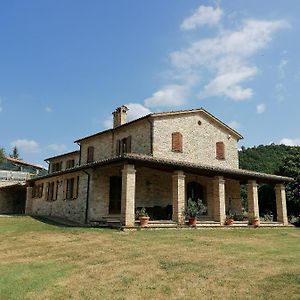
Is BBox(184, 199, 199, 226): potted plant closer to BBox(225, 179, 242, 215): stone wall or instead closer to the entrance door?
the entrance door

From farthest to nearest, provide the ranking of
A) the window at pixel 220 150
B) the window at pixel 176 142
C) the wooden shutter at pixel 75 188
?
the window at pixel 220 150, the window at pixel 176 142, the wooden shutter at pixel 75 188

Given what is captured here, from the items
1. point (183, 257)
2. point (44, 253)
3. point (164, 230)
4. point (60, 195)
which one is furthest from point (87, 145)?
point (183, 257)

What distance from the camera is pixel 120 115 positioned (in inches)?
1025

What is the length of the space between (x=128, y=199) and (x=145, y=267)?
7.32 metres

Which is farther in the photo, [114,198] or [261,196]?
[261,196]

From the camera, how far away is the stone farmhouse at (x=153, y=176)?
1786 cm

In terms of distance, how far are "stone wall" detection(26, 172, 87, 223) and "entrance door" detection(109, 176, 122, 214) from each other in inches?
60.3

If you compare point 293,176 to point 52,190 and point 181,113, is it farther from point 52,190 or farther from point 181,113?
point 52,190

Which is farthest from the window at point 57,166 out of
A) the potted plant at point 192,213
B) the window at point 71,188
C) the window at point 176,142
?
the potted plant at point 192,213

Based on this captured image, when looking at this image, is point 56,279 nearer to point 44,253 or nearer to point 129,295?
point 129,295

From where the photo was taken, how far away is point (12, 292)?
682 centimetres

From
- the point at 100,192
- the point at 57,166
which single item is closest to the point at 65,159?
the point at 57,166

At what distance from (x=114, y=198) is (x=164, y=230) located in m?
5.10

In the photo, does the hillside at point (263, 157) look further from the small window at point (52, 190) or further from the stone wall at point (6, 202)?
the small window at point (52, 190)
